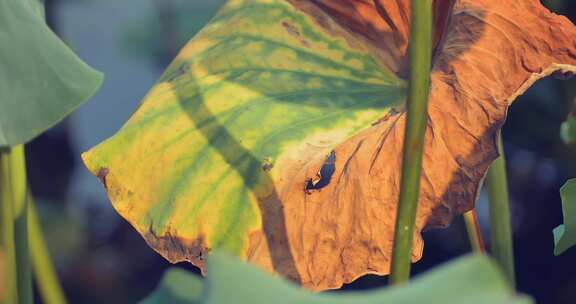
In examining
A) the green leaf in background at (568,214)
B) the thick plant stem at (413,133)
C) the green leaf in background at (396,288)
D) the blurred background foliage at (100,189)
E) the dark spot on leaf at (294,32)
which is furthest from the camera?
the blurred background foliage at (100,189)

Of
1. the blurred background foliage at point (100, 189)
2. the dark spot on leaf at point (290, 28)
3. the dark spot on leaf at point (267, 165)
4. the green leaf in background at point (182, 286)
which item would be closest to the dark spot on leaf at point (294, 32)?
the dark spot on leaf at point (290, 28)

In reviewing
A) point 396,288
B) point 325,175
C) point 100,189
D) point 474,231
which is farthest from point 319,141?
point 100,189

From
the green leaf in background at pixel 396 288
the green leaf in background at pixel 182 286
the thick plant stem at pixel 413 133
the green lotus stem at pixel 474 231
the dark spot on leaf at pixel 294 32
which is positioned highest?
the green leaf in background at pixel 396 288

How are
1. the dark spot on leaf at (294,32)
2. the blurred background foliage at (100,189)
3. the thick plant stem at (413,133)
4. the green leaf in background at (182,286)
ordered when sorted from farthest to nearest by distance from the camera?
the blurred background foliage at (100,189) < the dark spot on leaf at (294,32) < the thick plant stem at (413,133) < the green leaf in background at (182,286)

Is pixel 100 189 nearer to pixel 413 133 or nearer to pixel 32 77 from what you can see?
pixel 32 77

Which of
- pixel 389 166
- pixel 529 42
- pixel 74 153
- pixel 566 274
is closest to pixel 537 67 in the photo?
pixel 529 42

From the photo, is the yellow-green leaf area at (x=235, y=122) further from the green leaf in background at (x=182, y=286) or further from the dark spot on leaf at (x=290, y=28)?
the green leaf in background at (x=182, y=286)

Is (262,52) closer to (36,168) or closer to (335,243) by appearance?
(335,243)
